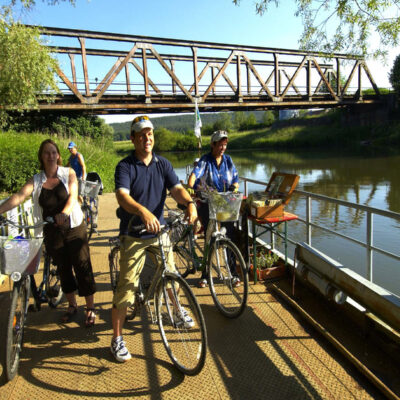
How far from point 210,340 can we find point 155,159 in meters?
1.75

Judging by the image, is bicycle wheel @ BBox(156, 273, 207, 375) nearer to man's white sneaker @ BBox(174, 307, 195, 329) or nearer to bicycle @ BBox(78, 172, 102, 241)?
man's white sneaker @ BBox(174, 307, 195, 329)

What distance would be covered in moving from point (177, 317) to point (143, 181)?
3.98ft

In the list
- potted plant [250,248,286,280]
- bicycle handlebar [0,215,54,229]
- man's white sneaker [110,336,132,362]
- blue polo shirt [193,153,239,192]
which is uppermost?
blue polo shirt [193,153,239,192]

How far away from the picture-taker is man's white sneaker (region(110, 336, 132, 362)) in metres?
3.00

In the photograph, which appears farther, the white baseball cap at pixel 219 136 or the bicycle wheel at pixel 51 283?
the white baseball cap at pixel 219 136

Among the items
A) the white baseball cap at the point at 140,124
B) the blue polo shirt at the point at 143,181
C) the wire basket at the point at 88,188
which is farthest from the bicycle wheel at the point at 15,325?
the wire basket at the point at 88,188

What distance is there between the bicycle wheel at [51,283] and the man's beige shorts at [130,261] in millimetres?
1205

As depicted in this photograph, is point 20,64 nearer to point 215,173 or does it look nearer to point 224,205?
point 215,173

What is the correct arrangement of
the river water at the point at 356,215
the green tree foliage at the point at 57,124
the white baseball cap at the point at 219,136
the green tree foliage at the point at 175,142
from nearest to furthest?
the white baseball cap at the point at 219,136
the river water at the point at 356,215
the green tree foliage at the point at 57,124
the green tree foliage at the point at 175,142

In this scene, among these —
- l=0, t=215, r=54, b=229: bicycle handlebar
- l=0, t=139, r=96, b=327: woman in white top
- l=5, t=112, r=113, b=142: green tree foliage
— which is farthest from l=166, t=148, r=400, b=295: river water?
l=5, t=112, r=113, b=142: green tree foliage

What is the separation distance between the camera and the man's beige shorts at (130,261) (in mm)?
2953

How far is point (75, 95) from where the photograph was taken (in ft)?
70.2

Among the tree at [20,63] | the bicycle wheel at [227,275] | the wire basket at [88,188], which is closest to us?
the bicycle wheel at [227,275]

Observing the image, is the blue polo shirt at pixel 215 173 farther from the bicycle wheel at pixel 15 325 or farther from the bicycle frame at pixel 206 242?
the bicycle wheel at pixel 15 325
